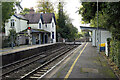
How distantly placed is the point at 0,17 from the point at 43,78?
460 inches

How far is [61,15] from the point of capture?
4984 centimetres

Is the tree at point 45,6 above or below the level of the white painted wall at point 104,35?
above

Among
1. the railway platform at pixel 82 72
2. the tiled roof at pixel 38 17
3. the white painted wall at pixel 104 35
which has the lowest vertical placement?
the railway platform at pixel 82 72

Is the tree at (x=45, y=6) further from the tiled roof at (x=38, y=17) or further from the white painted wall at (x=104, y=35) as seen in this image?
the white painted wall at (x=104, y=35)

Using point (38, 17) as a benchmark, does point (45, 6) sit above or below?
above

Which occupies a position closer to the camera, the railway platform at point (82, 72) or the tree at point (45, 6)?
the railway platform at point (82, 72)

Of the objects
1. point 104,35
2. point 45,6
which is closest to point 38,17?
point 45,6

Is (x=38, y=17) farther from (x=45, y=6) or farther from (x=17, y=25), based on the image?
(x=45, y=6)

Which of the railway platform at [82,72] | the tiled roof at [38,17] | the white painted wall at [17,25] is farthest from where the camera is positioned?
the tiled roof at [38,17]

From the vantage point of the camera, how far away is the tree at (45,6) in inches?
2037

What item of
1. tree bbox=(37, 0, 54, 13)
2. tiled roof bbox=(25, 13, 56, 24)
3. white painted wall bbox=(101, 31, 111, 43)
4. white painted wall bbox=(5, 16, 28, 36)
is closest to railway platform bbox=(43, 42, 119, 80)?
white painted wall bbox=(101, 31, 111, 43)

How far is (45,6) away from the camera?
171 feet

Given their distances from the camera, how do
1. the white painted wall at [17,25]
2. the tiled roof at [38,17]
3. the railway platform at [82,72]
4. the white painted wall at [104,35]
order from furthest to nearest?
1. the tiled roof at [38,17]
2. the white painted wall at [17,25]
3. the white painted wall at [104,35]
4. the railway platform at [82,72]

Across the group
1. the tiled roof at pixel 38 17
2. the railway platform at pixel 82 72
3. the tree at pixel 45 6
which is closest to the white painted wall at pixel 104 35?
the railway platform at pixel 82 72
